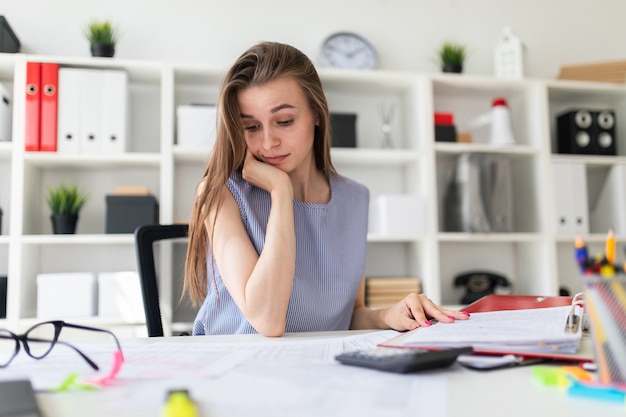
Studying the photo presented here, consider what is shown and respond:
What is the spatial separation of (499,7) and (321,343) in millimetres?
2852

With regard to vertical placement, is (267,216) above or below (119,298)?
above

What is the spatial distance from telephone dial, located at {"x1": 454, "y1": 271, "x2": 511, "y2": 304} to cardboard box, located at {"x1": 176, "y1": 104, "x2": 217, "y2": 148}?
1398mm

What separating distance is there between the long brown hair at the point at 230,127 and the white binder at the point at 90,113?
4.42 ft

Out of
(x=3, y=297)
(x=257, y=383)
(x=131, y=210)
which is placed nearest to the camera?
(x=257, y=383)

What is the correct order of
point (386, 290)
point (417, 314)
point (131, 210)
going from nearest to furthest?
1. point (417, 314)
2. point (131, 210)
3. point (386, 290)

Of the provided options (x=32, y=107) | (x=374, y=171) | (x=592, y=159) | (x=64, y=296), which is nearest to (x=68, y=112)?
(x=32, y=107)

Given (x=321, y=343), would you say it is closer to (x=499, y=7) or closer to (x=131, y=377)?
(x=131, y=377)

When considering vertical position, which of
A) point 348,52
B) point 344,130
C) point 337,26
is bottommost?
point 344,130

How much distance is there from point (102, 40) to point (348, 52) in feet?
3.80

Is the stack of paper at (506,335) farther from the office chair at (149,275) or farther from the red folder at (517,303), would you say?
the office chair at (149,275)

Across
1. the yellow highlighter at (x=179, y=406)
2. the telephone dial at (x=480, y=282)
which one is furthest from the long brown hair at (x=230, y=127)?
the telephone dial at (x=480, y=282)

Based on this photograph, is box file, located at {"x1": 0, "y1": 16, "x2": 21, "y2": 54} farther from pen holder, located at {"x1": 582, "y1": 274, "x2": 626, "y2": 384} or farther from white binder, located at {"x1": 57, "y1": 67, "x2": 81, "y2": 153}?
pen holder, located at {"x1": 582, "y1": 274, "x2": 626, "y2": 384}

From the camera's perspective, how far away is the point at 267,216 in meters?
1.37

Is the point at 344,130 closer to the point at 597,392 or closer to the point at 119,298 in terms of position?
the point at 119,298
